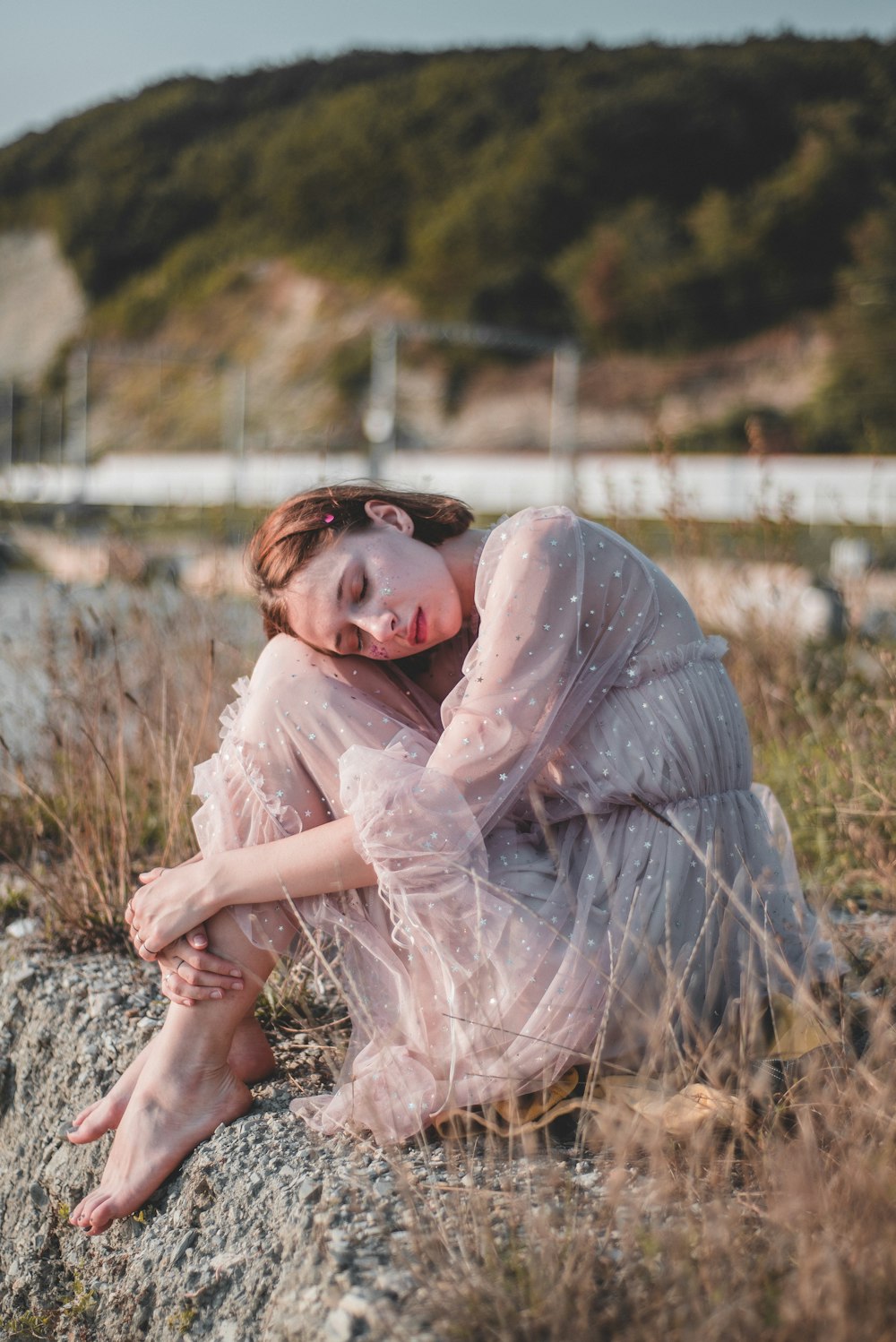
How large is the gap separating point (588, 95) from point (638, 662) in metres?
47.8

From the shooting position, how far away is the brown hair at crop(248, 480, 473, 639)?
71.8 inches

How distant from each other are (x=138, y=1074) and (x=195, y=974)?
24 cm

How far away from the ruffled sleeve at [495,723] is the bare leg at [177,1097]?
269mm

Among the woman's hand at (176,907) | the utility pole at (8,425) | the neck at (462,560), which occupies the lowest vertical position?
the woman's hand at (176,907)

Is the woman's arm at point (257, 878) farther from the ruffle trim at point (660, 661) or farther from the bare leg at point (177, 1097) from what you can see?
the ruffle trim at point (660, 661)

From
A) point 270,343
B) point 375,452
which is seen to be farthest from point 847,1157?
point 270,343

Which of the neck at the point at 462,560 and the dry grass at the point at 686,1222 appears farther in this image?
the neck at the point at 462,560

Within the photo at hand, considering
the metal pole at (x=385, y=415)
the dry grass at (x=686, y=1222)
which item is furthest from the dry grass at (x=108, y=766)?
the metal pole at (x=385, y=415)

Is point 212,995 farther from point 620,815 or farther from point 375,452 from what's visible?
point 375,452

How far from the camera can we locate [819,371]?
28094 millimetres

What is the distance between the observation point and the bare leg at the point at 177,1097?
1709mm

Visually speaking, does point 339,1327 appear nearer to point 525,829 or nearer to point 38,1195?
point 525,829

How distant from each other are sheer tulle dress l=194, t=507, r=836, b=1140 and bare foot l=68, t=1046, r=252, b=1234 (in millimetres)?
143

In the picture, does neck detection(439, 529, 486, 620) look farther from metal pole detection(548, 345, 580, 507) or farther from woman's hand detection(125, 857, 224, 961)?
metal pole detection(548, 345, 580, 507)
